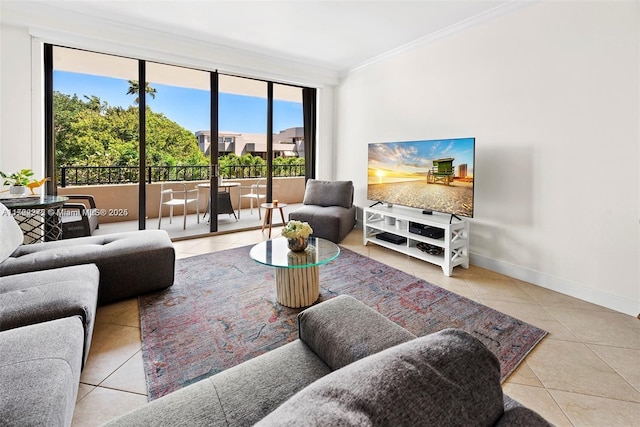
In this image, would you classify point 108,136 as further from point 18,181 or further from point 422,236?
point 422,236

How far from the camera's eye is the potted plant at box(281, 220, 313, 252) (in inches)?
98.9

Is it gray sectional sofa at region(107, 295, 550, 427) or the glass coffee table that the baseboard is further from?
gray sectional sofa at region(107, 295, 550, 427)

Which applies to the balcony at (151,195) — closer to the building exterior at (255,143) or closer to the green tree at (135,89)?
the building exterior at (255,143)

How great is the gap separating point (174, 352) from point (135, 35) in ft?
12.0

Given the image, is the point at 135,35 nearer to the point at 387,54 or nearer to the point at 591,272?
the point at 387,54

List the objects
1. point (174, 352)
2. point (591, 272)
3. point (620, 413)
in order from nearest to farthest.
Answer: point (620, 413)
point (174, 352)
point (591, 272)

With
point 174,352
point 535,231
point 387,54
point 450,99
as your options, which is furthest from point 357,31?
point 174,352

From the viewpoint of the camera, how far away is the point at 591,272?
262cm

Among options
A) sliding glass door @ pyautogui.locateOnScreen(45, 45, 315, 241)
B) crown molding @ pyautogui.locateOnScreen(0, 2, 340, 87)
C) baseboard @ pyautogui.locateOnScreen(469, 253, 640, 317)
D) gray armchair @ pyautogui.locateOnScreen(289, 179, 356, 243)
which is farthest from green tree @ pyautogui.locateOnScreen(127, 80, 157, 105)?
baseboard @ pyautogui.locateOnScreen(469, 253, 640, 317)

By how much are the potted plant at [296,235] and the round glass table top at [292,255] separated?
0.16 ft

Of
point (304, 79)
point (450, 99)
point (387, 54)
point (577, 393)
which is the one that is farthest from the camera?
point (304, 79)

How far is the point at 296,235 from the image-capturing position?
251cm

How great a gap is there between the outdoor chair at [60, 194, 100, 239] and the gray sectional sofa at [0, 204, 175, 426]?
1.10 meters

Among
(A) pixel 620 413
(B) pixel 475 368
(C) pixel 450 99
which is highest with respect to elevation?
(C) pixel 450 99
